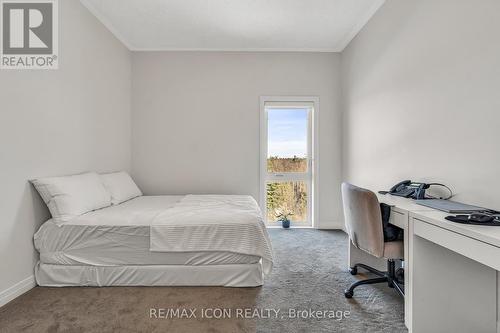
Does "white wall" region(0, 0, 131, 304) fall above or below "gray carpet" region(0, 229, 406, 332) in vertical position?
above

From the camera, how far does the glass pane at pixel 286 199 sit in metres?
4.02

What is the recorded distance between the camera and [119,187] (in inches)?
121

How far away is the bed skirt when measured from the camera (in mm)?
2117

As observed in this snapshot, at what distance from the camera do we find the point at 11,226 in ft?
6.41

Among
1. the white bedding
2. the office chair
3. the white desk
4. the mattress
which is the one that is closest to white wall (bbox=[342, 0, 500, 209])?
the white desk

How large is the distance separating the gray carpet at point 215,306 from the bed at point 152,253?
3.4 inches

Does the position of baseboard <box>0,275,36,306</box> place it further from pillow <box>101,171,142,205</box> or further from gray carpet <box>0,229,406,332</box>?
pillow <box>101,171,142,205</box>

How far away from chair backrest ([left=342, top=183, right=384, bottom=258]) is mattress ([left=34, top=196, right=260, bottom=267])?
855 mm

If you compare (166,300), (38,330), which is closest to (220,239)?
(166,300)

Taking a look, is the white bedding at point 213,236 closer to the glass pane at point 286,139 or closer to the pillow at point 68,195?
the pillow at point 68,195

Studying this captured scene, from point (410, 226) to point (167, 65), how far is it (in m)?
3.78

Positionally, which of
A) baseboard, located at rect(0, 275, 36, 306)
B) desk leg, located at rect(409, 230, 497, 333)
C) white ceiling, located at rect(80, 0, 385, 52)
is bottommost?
baseboard, located at rect(0, 275, 36, 306)

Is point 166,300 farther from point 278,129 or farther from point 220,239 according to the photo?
point 278,129

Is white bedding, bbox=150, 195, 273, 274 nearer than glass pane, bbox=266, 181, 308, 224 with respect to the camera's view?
Yes
